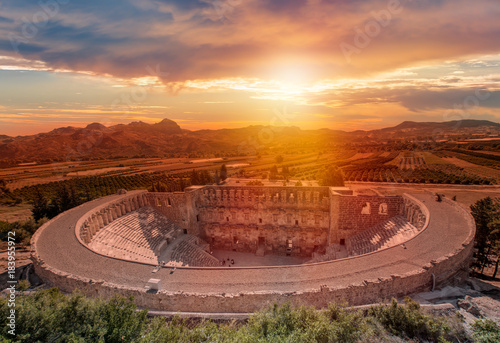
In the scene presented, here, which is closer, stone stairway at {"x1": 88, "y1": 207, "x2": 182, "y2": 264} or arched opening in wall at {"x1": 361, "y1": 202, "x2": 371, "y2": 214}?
stone stairway at {"x1": 88, "y1": 207, "x2": 182, "y2": 264}

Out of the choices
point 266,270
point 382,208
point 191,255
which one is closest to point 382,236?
point 382,208

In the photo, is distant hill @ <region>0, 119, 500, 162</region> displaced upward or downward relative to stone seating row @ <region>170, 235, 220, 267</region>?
upward

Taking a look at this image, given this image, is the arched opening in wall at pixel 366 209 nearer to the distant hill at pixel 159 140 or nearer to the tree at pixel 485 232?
the tree at pixel 485 232

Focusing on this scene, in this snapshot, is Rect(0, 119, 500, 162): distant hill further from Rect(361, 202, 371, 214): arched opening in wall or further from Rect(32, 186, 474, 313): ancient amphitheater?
Rect(361, 202, 371, 214): arched opening in wall

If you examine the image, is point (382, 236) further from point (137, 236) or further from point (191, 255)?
point (137, 236)

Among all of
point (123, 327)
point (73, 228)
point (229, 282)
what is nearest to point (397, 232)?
point (229, 282)

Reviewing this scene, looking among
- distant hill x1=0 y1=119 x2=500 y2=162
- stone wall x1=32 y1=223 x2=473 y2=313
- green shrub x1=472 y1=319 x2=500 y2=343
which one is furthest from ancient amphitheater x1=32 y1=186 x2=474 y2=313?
distant hill x1=0 y1=119 x2=500 y2=162
